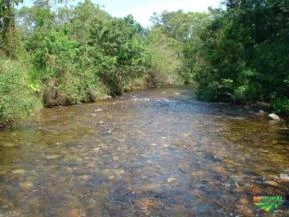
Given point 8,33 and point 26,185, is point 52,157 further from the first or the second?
point 8,33

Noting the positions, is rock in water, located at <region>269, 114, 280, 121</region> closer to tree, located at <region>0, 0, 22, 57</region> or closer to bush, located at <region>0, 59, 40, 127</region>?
bush, located at <region>0, 59, 40, 127</region>

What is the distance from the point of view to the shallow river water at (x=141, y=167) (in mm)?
7242

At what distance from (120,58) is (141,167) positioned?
2153 centimetres

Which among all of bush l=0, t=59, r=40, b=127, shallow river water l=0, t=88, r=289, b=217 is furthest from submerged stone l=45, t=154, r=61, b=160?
bush l=0, t=59, r=40, b=127

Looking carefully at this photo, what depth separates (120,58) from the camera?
3061cm

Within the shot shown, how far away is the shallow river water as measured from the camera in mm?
7242

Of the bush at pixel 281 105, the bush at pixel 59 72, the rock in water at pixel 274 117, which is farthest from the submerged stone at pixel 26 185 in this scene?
the bush at pixel 281 105

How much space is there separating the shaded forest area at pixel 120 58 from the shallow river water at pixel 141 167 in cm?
267

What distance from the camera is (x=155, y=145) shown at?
40.5 feet

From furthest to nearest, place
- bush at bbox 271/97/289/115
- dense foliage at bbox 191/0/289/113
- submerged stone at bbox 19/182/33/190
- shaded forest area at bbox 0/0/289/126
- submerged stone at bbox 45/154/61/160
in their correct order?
dense foliage at bbox 191/0/289/113 < shaded forest area at bbox 0/0/289/126 < bush at bbox 271/97/289/115 < submerged stone at bbox 45/154/61/160 < submerged stone at bbox 19/182/33/190

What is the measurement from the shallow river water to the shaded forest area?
2.67 meters

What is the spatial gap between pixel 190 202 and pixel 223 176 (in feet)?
6.06

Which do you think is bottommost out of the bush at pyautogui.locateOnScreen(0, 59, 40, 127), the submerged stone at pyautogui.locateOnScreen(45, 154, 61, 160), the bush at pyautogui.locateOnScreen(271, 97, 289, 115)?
the submerged stone at pyautogui.locateOnScreen(45, 154, 61, 160)

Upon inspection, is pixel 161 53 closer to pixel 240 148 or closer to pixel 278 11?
pixel 278 11
